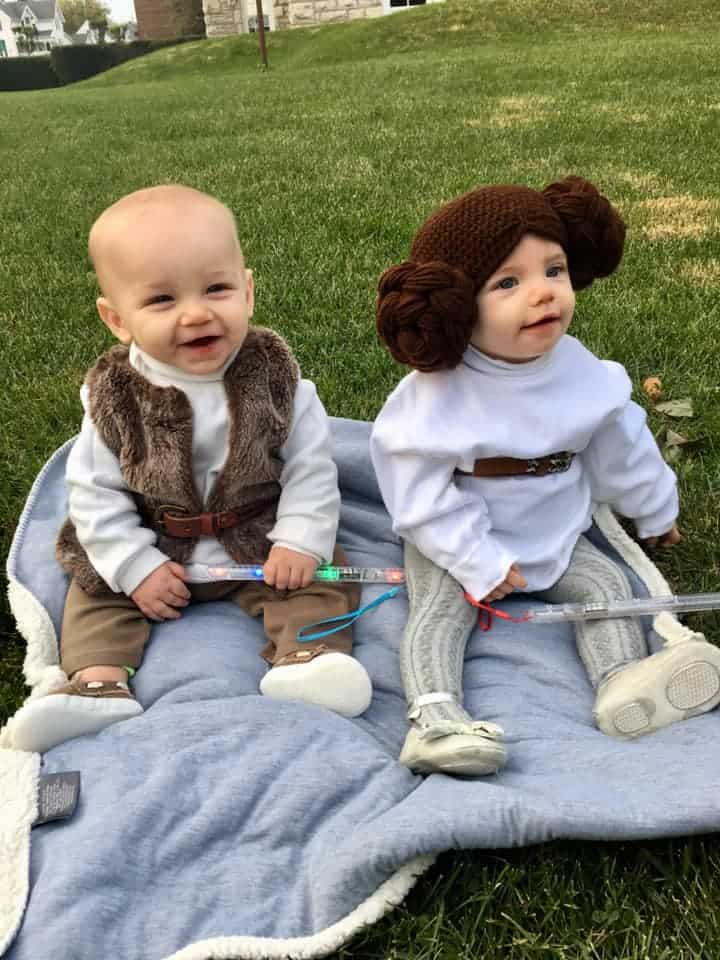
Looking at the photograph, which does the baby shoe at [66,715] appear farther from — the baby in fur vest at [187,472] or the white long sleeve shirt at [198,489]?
the white long sleeve shirt at [198,489]

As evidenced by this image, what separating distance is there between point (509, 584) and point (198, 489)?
80 cm

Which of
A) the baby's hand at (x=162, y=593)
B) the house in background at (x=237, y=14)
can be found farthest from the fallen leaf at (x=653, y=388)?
the house in background at (x=237, y=14)

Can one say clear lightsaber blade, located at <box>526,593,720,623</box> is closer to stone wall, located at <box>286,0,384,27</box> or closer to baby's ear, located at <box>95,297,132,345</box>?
baby's ear, located at <box>95,297,132,345</box>

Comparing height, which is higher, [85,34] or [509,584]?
[85,34]

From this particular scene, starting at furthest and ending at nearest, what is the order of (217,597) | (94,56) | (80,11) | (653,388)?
(80,11)
(94,56)
(653,388)
(217,597)

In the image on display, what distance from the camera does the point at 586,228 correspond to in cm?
196

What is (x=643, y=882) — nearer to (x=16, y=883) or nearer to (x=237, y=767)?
(x=237, y=767)

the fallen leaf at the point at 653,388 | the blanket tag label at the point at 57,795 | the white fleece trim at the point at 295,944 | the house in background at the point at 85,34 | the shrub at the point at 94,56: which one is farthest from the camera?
the house in background at the point at 85,34

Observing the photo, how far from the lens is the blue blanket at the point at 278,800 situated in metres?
1.47

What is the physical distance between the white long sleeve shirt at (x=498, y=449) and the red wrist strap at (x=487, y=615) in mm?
67

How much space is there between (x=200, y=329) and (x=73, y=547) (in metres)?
0.70

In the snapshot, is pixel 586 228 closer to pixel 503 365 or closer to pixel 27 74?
pixel 503 365

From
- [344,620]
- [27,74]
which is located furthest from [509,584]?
[27,74]

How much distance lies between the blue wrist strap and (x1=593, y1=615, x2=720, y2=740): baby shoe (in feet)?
2.08
